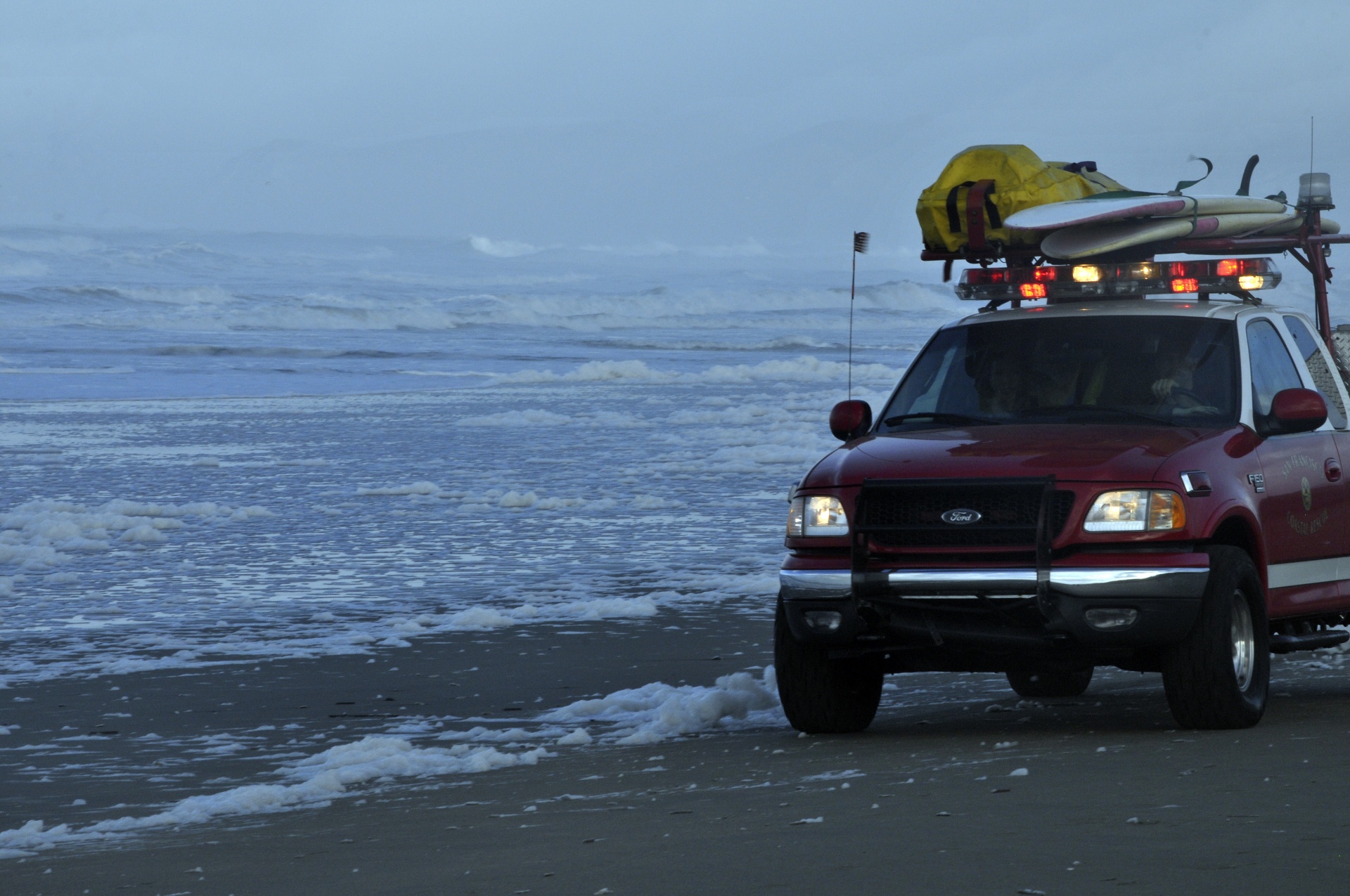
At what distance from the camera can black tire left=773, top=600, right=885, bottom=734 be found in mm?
7617

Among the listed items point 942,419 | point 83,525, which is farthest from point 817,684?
point 83,525

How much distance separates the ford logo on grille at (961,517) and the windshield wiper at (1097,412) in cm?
105

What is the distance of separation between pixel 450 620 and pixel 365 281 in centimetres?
9259

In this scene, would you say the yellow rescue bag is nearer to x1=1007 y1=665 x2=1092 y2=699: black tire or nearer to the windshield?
the windshield

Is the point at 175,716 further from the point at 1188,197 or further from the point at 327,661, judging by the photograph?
the point at 1188,197

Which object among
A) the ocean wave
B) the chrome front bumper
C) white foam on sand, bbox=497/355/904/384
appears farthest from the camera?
the ocean wave

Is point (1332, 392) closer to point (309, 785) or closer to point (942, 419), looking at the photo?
point (942, 419)

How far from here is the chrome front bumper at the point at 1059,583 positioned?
696cm

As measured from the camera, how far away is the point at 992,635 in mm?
7078

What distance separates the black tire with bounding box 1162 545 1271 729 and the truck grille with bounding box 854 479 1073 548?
66 centimetres

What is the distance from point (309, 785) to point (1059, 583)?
2.74m

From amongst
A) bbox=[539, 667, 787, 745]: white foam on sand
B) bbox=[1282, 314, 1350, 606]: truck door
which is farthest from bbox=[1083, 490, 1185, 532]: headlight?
bbox=[539, 667, 787, 745]: white foam on sand

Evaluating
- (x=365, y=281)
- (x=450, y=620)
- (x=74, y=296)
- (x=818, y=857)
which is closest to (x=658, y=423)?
(x=450, y=620)

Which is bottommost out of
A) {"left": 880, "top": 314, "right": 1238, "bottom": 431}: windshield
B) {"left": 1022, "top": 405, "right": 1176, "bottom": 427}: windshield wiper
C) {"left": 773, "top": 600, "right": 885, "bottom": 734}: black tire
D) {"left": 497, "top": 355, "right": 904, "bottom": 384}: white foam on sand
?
{"left": 497, "top": 355, "right": 904, "bottom": 384}: white foam on sand
